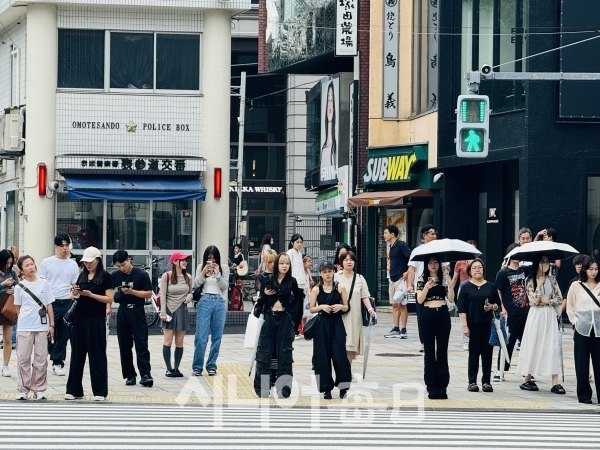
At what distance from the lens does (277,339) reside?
15.9 metres

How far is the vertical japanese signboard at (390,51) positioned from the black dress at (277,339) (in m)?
18.0

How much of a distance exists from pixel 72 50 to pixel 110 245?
4.46 meters

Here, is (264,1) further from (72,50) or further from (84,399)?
(84,399)

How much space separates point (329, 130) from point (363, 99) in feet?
13.8

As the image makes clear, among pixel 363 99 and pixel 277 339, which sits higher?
pixel 363 99

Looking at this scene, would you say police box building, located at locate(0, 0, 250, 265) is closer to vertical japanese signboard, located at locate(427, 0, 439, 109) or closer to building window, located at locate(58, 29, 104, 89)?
building window, located at locate(58, 29, 104, 89)

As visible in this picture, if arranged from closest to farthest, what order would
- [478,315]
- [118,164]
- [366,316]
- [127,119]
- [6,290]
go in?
[366,316]
[478,315]
[6,290]
[118,164]
[127,119]

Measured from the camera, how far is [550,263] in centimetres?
1725

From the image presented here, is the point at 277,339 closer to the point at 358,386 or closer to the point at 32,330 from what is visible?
the point at 358,386

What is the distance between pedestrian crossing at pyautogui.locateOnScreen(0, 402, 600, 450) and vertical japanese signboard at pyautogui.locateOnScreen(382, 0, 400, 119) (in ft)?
62.3

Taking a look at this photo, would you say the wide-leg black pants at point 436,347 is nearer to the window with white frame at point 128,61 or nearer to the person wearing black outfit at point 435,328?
the person wearing black outfit at point 435,328

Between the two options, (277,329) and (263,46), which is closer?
(277,329)

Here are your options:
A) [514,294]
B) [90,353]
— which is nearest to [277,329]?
[90,353]

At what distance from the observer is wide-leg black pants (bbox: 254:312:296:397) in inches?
623
